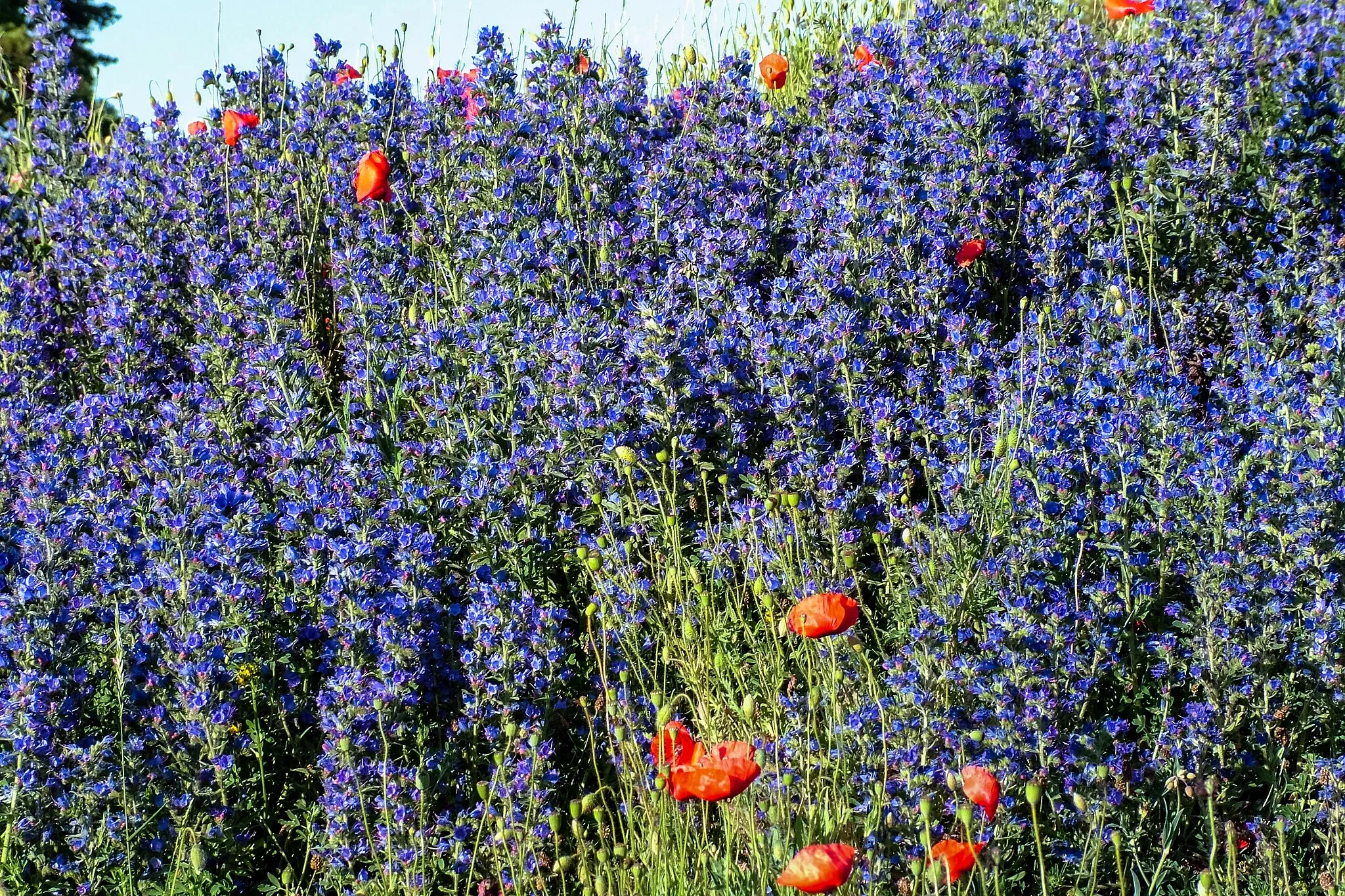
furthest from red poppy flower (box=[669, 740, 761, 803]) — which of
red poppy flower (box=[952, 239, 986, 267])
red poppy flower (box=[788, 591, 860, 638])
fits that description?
red poppy flower (box=[952, 239, 986, 267])

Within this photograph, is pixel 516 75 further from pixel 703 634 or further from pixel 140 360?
pixel 703 634

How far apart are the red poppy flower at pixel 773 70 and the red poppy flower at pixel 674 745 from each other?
297cm

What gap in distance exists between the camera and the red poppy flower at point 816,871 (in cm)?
190

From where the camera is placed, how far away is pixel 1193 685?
292 cm

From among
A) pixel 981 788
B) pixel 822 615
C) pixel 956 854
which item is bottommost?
pixel 956 854

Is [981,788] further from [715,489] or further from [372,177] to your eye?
[372,177]

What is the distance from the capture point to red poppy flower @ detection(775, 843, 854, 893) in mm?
1898

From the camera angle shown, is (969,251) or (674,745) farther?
(969,251)

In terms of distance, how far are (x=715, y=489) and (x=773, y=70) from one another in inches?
76.5

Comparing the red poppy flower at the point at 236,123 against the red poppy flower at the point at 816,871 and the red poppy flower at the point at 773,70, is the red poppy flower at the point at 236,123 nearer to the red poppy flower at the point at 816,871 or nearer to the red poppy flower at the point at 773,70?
the red poppy flower at the point at 773,70

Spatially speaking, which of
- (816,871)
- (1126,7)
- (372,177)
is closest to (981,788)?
(816,871)

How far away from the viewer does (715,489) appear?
3.71 m

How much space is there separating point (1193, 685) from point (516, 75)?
3.42m

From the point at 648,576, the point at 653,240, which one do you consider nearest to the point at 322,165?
the point at 653,240
